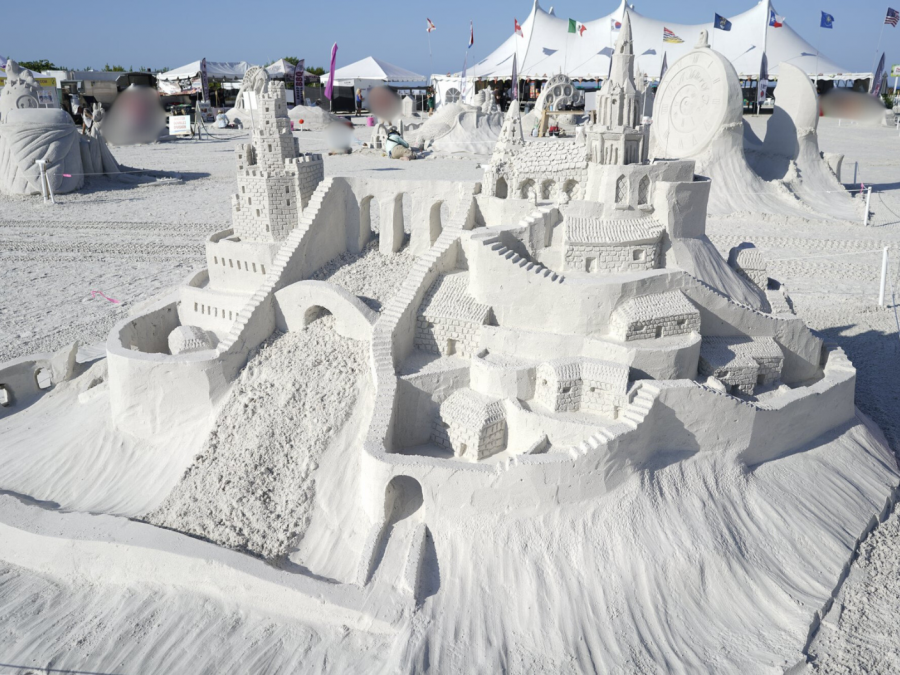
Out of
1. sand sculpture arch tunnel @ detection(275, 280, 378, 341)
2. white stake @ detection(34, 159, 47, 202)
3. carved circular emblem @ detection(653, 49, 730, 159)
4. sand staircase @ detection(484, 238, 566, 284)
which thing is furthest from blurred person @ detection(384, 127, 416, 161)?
sand staircase @ detection(484, 238, 566, 284)

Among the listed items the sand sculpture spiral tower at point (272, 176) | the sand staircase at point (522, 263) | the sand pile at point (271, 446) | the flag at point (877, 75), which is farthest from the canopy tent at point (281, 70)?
the sand staircase at point (522, 263)

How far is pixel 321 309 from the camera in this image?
16.3 metres

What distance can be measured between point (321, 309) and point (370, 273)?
61.3 inches

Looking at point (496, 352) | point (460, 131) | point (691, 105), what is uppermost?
point (691, 105)

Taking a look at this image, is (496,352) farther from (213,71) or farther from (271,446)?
(213,71)

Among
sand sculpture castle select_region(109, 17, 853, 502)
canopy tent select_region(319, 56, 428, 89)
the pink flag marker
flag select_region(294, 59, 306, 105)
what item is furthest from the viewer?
canopy tent select_region(319, 56, 428, 89)

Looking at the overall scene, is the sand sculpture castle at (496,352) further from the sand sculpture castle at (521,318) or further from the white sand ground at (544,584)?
the white sand ground at (544,584)

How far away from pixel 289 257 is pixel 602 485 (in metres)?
8.32

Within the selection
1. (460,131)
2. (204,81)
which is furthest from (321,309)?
(204,81)

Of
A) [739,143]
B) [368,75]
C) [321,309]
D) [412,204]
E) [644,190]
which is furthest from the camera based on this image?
[368,75]

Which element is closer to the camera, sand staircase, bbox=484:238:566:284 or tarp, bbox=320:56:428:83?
sand staircase, bbox=484:238:566:284

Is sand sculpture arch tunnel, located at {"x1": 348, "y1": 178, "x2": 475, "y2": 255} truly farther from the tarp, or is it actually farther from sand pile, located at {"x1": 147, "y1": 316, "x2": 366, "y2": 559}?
the tarp

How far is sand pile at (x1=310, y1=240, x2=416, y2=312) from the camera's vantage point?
16266mm

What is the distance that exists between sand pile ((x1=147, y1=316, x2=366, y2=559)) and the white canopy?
62.7 m
